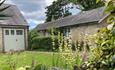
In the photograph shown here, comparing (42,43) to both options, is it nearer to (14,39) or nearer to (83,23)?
(14,39)

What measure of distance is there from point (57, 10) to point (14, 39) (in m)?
26.2

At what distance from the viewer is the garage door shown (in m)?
36.6

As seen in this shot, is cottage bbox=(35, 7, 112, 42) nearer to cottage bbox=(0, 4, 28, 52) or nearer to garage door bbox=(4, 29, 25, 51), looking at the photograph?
cottage bbox=(0, 4, 28, 52)

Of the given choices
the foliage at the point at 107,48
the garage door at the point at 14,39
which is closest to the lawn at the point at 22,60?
the foliage at the point at 107,48

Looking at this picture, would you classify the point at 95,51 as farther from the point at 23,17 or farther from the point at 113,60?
the point at 23,17

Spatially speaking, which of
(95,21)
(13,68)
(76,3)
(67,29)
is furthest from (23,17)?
(13,68)

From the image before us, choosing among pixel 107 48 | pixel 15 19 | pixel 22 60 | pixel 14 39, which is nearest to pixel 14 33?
pixel 14 39

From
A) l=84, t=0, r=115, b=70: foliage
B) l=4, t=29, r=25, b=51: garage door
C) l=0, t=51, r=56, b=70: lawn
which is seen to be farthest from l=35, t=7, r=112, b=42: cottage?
l=84, t=0, r=115, b=70: foliage

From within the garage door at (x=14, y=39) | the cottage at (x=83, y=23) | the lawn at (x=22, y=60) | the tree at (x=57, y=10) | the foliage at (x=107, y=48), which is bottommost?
the lawn at (x=22, y=60)

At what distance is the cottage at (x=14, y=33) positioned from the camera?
36.2 m

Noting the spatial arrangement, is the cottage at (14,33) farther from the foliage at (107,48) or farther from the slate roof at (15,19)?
the foliage at (107,48)

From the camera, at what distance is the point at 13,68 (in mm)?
3748

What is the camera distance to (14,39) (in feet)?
123

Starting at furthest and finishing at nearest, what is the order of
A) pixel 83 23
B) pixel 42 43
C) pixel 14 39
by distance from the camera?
pixel 42 43 < pixel 14 39 < pixel 83 23
